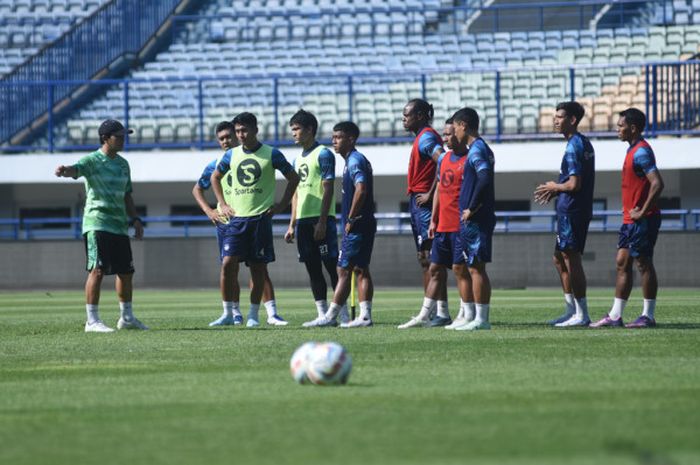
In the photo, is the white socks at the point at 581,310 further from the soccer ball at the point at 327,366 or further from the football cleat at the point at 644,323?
the soccer ball at the point at 327,366

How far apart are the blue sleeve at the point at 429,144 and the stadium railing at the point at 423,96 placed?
1638cm

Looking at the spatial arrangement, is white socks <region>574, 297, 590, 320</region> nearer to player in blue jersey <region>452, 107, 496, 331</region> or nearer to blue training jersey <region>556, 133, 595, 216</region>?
blue training jersey <region>556, 133, 595, 216</region>

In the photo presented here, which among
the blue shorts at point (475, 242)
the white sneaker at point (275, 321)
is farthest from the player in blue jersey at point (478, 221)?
the white sneaker at point (275, 321)

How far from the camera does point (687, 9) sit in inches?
1419

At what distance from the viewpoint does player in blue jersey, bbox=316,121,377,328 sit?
1393 cm

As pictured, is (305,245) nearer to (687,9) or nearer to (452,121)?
(452,121)

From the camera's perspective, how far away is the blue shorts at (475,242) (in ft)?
41.1

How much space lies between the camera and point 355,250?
14000mm

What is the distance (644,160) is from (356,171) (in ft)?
9.42

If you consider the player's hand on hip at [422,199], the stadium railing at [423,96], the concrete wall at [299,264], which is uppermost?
the stadium railing at [423,96]

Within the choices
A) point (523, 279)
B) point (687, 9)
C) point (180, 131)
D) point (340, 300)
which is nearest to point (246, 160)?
point (340, 300)

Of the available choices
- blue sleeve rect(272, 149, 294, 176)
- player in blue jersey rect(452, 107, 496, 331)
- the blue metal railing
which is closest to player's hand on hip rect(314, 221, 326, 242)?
blue sleeve rect(272, 149, 294, 176)

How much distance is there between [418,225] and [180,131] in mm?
19989

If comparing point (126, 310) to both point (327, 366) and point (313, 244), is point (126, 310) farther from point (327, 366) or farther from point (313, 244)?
point (327, 366)
